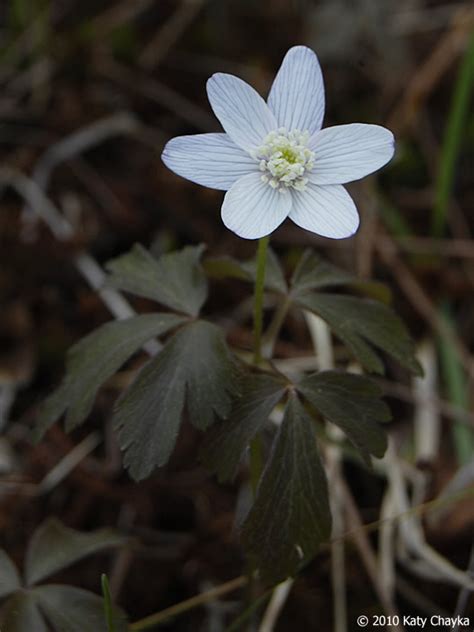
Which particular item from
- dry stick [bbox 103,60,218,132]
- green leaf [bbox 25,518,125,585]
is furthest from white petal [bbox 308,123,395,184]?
dry stick [bbox 103,60,218,132]

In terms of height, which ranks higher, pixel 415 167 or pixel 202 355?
pixel 202 355

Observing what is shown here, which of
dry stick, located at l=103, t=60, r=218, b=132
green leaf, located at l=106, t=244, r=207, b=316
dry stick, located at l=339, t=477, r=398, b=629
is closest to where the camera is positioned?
green leaf, located at l=106, t=244, r=207, b=316

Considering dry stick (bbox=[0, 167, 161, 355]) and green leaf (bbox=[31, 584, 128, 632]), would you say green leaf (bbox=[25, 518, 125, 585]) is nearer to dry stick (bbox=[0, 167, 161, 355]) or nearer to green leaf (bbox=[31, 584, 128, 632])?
green leaf (bbox=[31, 584, 128, 632])

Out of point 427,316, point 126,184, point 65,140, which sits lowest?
point 427,316

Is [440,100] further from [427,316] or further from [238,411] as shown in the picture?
[238,411]

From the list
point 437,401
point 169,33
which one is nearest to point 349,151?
point 437,401

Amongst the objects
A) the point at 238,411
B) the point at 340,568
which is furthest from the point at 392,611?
the point at 238,411

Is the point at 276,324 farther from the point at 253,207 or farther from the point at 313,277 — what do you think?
the point at 253,207

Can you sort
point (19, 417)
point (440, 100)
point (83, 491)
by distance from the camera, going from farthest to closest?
point (440, 100) → point (19, 417) → point (83, 491)
